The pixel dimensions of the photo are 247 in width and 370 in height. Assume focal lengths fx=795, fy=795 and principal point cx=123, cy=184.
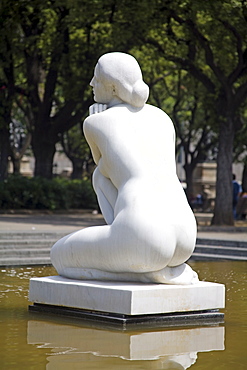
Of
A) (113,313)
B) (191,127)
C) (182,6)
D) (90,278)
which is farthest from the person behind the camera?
(191,127)

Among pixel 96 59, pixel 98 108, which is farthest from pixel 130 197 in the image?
pixel 96 59

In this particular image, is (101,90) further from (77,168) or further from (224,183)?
(77,168)

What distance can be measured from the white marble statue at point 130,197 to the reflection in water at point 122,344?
0.70 meters

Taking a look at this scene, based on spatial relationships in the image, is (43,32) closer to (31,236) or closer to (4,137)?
(4,137)

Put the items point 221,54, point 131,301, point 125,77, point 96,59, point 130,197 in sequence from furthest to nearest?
point 96,59 → point 221,54 → point 125,77 → point 130,197 → point 131,301

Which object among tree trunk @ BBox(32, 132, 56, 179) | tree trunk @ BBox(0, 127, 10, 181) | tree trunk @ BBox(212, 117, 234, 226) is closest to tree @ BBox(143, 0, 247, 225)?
tree trunk @ BBox(212, 117, 234, 226)

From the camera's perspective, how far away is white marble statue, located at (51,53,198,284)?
734 centimetres

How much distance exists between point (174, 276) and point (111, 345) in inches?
55.6

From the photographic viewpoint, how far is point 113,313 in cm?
726

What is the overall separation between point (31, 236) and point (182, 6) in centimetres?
890

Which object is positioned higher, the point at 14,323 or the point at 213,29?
the point at 213,29

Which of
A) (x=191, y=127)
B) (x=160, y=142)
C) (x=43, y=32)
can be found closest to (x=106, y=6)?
(x=43, y=32)

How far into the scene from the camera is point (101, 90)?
8.20 meters

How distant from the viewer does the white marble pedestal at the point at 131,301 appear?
23.4 feet
